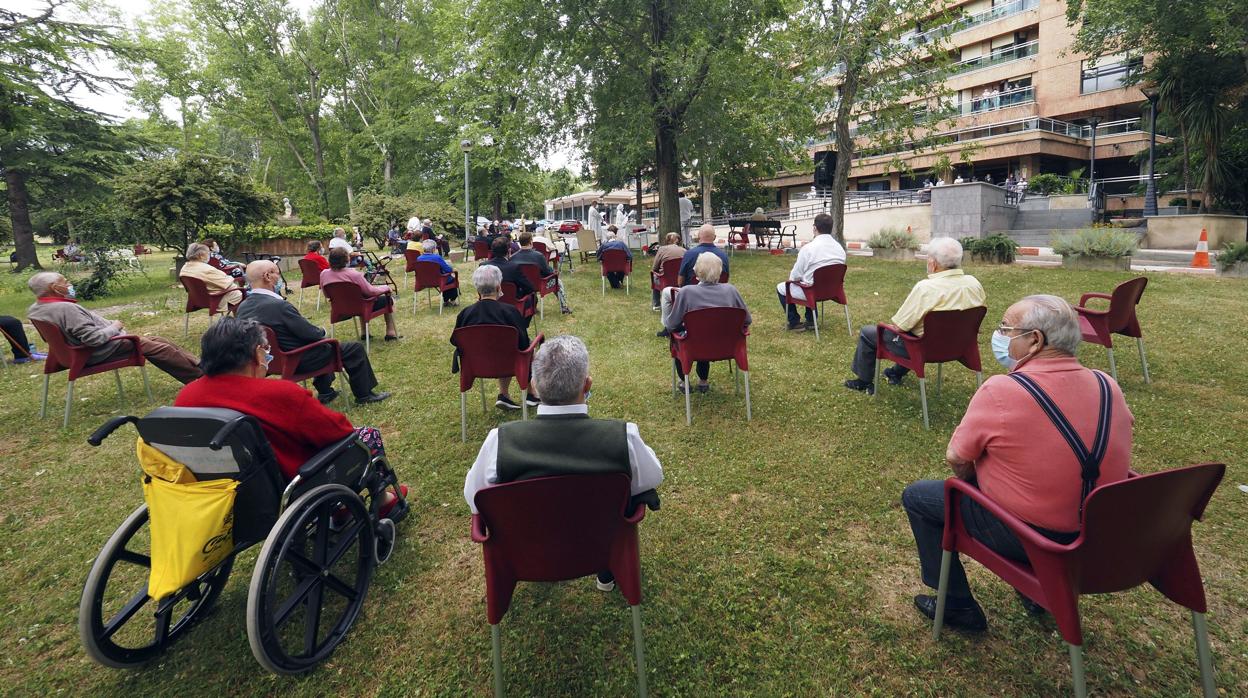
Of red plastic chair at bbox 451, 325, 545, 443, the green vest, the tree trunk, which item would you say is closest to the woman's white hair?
red plastic chair at bbox 451, 325, 545, 443

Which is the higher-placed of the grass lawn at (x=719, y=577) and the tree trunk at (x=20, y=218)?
the tree trunk at (x=20, y=218)

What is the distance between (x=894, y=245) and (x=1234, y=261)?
20.0 ft

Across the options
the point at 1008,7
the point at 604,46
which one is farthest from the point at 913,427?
the point at 1008,7

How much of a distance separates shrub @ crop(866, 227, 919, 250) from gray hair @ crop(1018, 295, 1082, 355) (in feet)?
44.6

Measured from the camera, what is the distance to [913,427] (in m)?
4.38

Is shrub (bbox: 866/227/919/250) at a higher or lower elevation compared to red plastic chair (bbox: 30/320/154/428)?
higher

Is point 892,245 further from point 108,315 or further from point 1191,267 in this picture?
point 108,315

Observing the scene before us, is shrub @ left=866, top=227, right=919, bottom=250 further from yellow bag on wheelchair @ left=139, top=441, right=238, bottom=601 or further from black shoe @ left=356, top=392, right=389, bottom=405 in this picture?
yellow bag on wheelchair @ left=139, top=441, right=238, bottom=601

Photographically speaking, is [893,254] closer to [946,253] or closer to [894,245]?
[894,245]

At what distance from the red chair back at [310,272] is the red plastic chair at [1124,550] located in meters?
10.4

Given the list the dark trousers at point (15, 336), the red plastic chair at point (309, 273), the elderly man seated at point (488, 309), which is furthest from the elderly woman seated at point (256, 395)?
the red plastic chair at point (309, 273)

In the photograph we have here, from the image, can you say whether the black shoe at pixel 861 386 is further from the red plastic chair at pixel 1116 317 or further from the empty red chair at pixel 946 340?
the red plastic chair at pixel 1116 317

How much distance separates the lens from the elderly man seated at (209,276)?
7074 mm

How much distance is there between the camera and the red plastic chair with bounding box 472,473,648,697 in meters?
1.76
